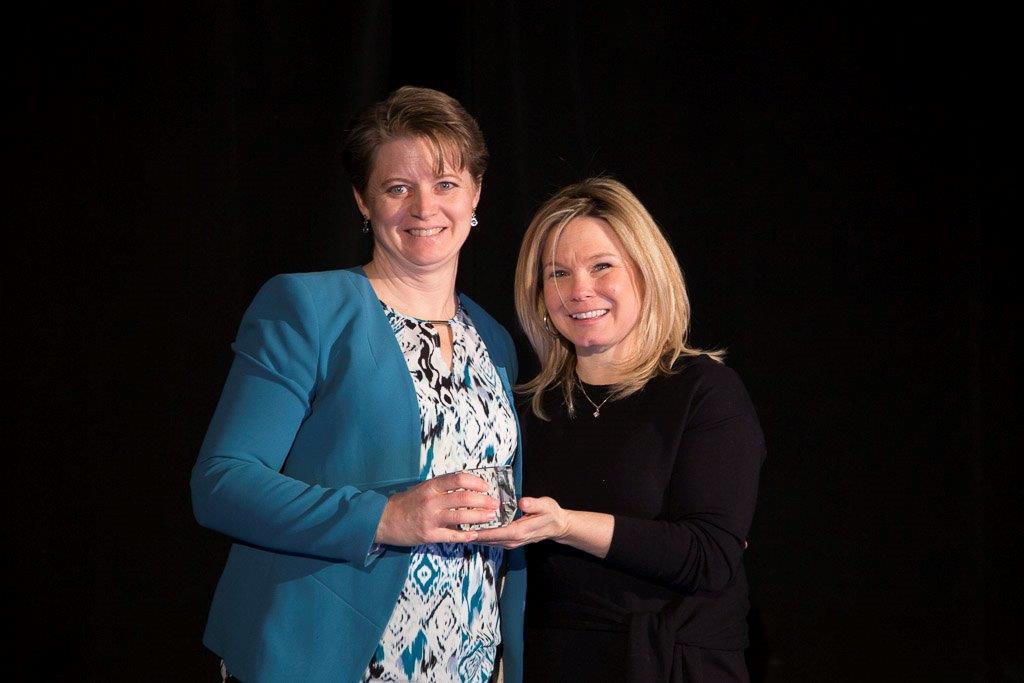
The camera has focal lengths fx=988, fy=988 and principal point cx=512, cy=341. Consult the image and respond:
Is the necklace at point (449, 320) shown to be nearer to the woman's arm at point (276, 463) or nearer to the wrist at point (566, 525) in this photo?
the woman's arm at point (276, 463)

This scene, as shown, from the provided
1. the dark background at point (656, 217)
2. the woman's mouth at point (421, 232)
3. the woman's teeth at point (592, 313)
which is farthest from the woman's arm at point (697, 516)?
the dark background at point (656, 217)

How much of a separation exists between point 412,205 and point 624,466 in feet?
1.81

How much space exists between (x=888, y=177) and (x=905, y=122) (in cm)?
14

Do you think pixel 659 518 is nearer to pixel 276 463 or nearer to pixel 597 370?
pixel 597 370

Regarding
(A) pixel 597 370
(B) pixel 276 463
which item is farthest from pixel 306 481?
(A) pixel 597 370

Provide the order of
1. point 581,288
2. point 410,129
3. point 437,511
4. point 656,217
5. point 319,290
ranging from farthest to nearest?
point 656,217 < point 581,288 < point 410,129 < point 319,290 < point 437,511

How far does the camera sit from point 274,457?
4.58 feet

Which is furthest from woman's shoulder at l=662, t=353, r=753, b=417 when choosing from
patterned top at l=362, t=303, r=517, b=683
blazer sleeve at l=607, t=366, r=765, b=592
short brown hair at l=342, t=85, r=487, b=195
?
short brown hair at l=342, t=85, r=487, b=195

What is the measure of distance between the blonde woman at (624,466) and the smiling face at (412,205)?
231mm

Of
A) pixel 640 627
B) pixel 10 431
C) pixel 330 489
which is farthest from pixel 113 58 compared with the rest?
pixel 640 627

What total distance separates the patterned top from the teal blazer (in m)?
0.05

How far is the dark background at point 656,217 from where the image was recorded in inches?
86.0

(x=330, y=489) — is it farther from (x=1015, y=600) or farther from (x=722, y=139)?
(x=1015, y=600)

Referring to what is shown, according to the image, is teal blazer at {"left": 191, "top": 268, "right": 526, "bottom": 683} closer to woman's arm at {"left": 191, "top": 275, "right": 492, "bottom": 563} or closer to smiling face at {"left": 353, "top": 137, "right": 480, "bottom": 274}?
woman's arm at {"left": 191, "top": 275, "right": 492, "bottom": 563}
